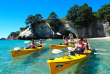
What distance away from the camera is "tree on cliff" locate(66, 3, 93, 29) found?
39.4 m

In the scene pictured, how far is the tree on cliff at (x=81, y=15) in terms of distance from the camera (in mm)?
39438

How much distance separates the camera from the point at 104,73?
596cm

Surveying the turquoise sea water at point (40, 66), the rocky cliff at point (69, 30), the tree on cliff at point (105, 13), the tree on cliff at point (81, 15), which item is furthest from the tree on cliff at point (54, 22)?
the turquoise sea water at point (40, 66)

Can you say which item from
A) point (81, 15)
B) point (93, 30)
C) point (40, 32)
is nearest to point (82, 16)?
point (81, 15)

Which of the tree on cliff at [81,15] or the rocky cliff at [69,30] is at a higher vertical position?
the tree on cliff at [81,15]

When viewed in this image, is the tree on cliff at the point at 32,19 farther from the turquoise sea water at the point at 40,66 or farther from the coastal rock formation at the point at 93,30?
the turquoise sea water at the point at 40,66

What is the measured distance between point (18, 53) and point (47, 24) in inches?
1538

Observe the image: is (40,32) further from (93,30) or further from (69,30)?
(93,30)

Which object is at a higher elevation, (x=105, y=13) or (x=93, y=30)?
A: (x=105, y=13)

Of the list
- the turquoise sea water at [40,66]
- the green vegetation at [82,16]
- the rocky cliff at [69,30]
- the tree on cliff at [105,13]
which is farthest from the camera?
the rocky cliff at [69,30]

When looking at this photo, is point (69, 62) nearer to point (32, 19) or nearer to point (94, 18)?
point (94, 18)

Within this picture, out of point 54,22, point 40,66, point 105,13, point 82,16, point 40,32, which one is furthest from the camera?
point 40,32

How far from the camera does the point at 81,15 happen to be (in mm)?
39281

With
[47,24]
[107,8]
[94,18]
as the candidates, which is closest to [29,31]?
[47,24]
